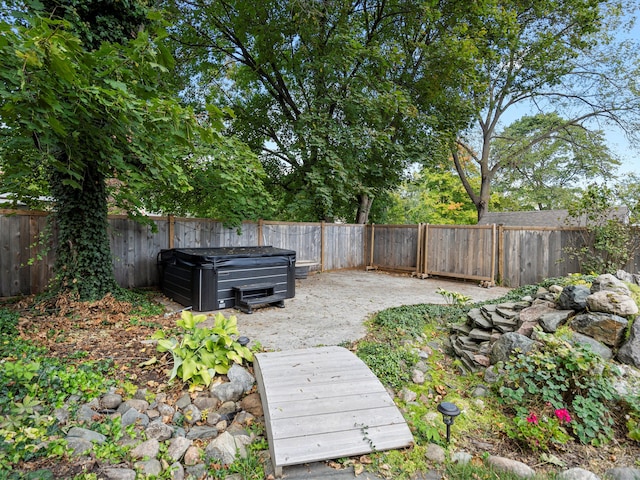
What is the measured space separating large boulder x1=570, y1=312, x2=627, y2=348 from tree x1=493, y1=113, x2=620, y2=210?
11.3 m

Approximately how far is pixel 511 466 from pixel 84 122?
4176 millimetres

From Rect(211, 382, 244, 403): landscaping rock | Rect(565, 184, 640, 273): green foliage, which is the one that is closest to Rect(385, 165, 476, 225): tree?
Rect(565, 184, 640, 273): green foliage

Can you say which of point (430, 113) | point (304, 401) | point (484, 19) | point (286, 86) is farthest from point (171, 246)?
point (484, 19)

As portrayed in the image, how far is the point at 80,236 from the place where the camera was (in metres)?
4.46

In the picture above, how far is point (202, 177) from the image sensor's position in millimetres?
5934

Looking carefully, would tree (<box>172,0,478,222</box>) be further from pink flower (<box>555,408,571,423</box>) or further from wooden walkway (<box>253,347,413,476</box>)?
pink flower (<box>555,408,571,423</box>)

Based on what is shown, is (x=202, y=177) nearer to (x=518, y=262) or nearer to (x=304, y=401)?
(x=304, y=401)

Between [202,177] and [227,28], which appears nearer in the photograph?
[202,177]

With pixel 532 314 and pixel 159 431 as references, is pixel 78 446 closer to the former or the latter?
pixel 159 431

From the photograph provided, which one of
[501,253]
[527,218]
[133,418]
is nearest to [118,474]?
[133,418]

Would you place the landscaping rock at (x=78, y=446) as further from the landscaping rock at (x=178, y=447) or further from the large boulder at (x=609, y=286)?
the large boulder at (x=609, y=286)

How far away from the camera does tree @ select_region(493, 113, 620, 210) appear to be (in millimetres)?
13359

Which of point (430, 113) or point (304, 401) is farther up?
point (430, 113)

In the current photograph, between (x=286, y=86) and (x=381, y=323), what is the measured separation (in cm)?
846
